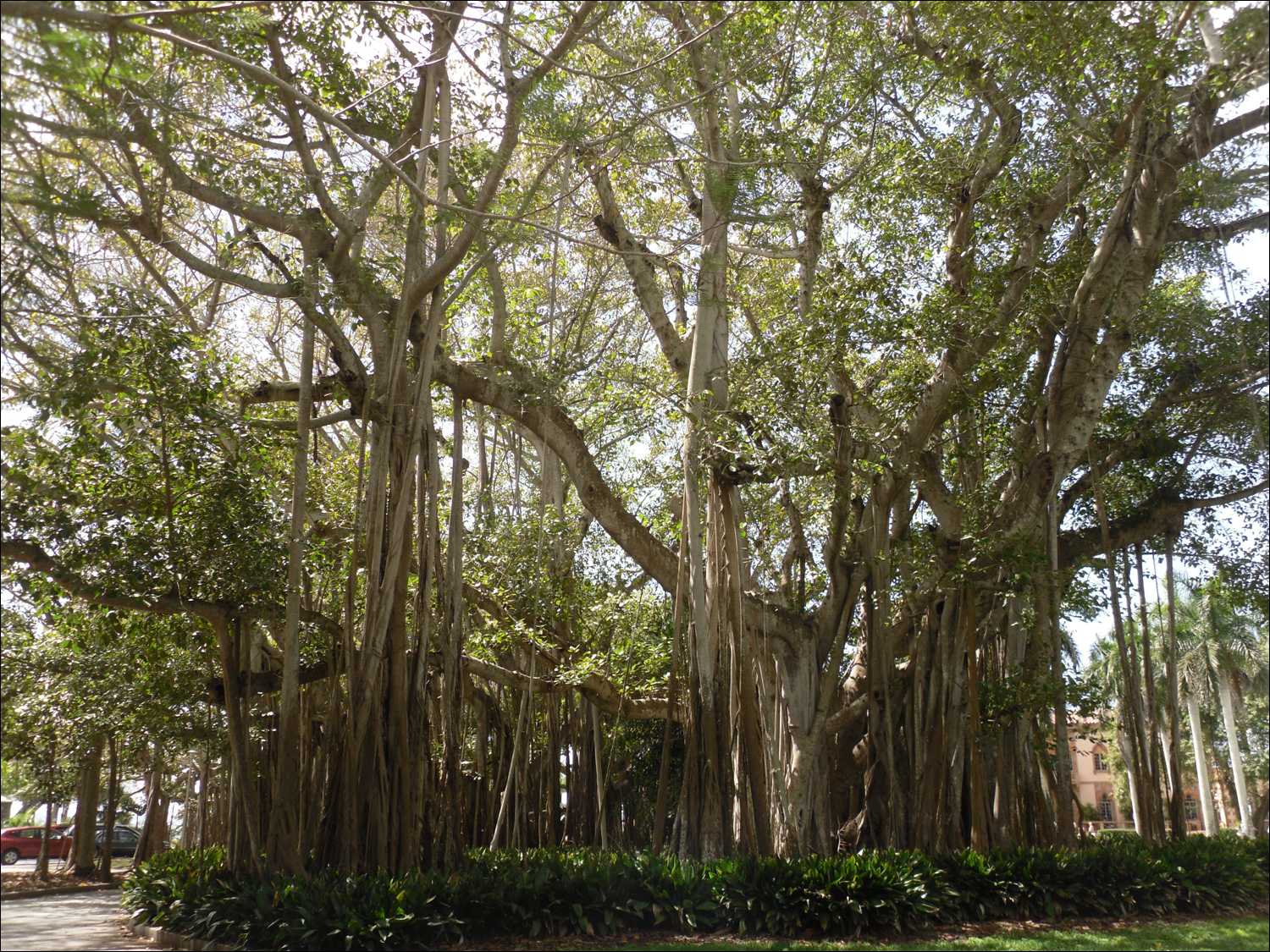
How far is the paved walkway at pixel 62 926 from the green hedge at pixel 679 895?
0.26m

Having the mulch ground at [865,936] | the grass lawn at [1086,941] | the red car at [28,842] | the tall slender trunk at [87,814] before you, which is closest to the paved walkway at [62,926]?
the mulch ground at [865,936]

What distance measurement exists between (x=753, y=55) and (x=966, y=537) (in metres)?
4.27

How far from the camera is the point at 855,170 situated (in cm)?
847

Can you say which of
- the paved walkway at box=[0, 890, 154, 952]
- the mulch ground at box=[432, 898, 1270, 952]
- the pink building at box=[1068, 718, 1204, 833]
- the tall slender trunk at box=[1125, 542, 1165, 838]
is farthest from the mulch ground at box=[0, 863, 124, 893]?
the pink building at box=[1068, 718, 1204, 833]

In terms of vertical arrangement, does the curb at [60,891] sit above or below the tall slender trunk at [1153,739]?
below

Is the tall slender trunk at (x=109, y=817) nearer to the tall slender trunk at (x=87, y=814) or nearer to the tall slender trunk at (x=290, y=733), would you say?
the tall slender trunk at (x=87, y=814)

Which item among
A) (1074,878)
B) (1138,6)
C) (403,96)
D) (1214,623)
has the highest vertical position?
(403,96)

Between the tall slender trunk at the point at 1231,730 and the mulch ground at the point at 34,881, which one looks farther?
the tall slender trunk at the point at 1231,730

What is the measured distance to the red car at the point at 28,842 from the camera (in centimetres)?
1306

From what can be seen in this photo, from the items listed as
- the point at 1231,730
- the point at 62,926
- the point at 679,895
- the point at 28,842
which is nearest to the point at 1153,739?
the point at 679,895

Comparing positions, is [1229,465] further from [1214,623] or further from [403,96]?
[403,96]

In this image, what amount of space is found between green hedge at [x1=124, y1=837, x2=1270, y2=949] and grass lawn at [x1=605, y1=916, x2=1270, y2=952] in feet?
0.95

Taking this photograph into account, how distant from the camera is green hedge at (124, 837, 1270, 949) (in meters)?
5.43

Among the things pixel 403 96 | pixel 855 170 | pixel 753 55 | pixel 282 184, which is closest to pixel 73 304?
pixel 282 184
